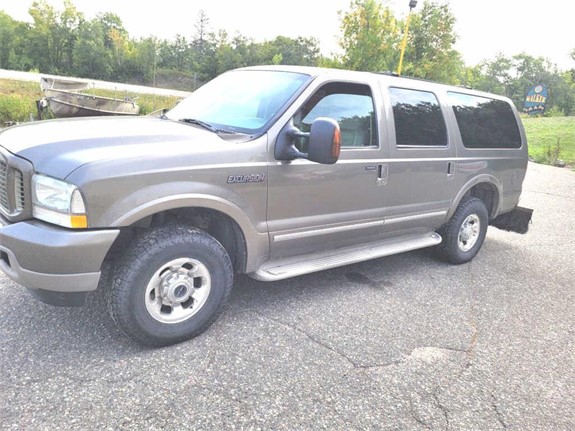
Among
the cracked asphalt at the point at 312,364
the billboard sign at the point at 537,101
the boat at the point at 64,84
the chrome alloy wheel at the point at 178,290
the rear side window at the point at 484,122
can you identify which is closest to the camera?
the cracked asphalt at the point at 312,364

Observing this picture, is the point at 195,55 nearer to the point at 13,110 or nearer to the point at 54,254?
the point at 13,110

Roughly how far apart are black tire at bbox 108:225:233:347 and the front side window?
45.7 inches

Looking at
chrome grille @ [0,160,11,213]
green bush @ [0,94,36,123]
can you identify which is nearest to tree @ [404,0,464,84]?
green bush @ [0,94,36,123]

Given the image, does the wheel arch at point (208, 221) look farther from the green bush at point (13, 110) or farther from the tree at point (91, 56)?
the tree at point (91, 56)

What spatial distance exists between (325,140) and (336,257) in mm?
1173

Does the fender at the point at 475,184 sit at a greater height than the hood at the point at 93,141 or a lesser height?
lesser

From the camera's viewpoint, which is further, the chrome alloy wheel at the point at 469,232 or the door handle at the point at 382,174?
the chrome alloy wheel at the point at 469,232

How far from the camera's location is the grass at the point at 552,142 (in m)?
17.0

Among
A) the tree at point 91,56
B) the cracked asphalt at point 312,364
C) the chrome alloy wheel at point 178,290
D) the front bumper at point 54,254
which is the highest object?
the tree at point 91,56

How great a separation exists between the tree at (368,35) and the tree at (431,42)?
4188 mm

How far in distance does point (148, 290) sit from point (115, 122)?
1301mm

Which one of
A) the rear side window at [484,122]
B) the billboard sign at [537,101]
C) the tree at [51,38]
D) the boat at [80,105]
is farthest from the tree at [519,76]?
the rear side window at [484,122]

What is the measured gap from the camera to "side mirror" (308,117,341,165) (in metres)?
2.86

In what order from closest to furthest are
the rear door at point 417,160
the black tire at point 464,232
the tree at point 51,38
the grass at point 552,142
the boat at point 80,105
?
the rear door at point 417,160 < the black tire at point 464,232 < the boat at point 80,105 < the grass at point 552,142 < the tree at point 51,38
